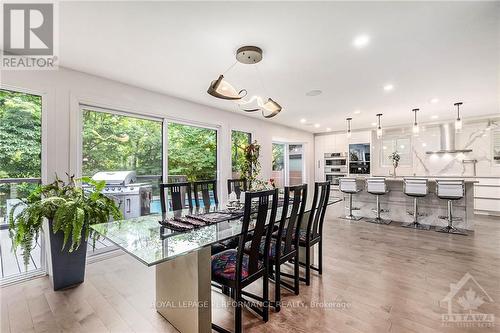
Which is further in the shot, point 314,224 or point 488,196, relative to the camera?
point 488,196

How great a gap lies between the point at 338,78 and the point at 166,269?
3121 millimetres

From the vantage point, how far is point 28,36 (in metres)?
2.29

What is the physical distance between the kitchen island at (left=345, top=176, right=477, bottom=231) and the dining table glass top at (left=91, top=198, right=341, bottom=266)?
14.5 feet

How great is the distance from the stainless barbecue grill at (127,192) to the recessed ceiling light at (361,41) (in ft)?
11.3

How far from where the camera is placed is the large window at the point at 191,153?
13.9ft

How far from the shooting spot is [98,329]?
1876 millimetres

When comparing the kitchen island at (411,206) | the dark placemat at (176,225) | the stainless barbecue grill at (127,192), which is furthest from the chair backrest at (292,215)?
the kitchen island at (411,206)

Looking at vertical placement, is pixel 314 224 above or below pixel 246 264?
above

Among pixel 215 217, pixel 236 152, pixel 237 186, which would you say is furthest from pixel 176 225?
pixel 236 152

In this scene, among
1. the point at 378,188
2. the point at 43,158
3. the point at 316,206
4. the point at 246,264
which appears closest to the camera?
the point at 246,264

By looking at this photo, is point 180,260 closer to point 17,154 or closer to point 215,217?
point 215,217

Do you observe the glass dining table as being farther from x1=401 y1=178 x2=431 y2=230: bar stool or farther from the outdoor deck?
x1=401 y1=178 x2=431 y2=230: bar stool

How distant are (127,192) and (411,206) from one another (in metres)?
5.59

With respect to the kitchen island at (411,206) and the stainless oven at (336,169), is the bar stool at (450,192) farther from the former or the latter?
the stainless oven at (336,169)
